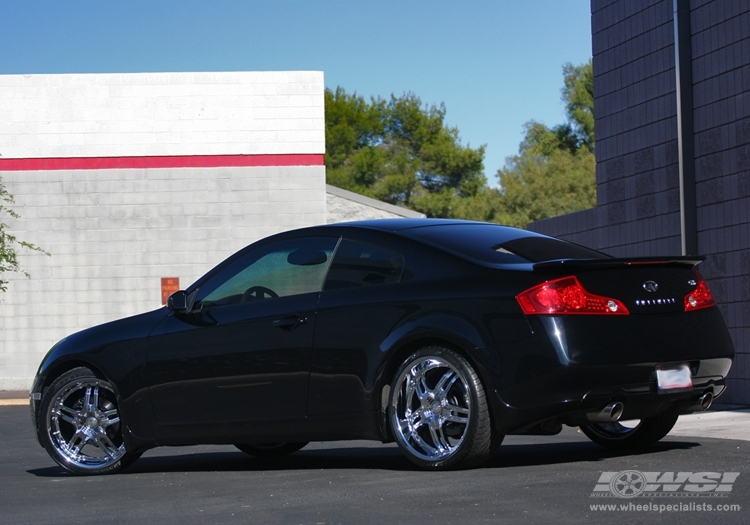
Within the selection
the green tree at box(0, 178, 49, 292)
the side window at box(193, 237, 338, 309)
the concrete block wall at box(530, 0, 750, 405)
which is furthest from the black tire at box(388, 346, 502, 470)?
the green tree at box(0, 178, 49, 292)

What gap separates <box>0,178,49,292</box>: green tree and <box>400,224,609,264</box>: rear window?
57.5 ft

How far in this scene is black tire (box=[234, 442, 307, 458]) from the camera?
806 cm

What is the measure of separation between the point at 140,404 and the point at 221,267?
103 centimetres

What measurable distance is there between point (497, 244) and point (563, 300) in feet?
2.63

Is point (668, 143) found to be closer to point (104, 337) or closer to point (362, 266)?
point (362, 266)

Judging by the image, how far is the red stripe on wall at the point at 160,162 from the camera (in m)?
24.3

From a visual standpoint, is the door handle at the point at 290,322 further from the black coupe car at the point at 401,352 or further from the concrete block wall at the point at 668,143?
the concrete block wall at the point at 668,143

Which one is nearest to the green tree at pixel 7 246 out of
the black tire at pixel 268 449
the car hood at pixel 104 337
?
the car hood at pixel 104 337

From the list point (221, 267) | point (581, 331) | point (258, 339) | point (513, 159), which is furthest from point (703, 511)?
point (513, 159)

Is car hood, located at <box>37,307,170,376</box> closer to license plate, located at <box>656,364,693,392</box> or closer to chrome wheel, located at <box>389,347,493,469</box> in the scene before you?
chrome wheel, located at <box>389,347,493,469</box>

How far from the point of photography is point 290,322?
678cm

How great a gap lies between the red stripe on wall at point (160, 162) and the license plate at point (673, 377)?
60.8 feet

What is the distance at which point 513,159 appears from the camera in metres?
71.7

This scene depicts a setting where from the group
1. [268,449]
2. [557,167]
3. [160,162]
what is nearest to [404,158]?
[557,167]
